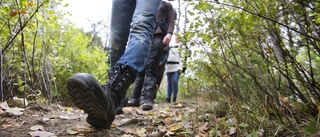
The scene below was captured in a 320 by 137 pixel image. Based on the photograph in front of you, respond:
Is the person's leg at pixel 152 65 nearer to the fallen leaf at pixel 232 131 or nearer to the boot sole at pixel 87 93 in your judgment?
the fallen leaf at pixel 232 131

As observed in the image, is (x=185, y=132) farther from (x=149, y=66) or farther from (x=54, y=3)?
(x=149, y=66)

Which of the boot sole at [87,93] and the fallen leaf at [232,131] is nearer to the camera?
the boot sole at [87,93]

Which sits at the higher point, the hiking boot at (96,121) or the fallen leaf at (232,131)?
the hiking boot at (96,121)

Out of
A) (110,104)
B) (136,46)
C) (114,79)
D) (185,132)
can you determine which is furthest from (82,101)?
(185,132)

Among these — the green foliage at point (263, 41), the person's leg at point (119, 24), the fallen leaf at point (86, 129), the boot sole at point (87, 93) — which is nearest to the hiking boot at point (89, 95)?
the boot sole at point (87, 93)

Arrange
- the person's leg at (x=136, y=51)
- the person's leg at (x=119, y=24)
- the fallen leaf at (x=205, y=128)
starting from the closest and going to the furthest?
the person's leg at (x=136, y=51) → the fallen leaf at (x=205, y=128) → the person's leg at (x=119, y=24)

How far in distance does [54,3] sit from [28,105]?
862 millimetres

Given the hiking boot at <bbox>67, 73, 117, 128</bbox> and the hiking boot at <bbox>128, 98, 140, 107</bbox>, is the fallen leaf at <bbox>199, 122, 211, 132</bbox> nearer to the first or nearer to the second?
the hiking boot at <bbox>67, 73, 117, 128</bbox>

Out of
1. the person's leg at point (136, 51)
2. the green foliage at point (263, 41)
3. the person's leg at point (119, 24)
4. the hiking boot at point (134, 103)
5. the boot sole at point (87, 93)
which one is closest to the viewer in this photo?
the boot sole at point (87, 93)

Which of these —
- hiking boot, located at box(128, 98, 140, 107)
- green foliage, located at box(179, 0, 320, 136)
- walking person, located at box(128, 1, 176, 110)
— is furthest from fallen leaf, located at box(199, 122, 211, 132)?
hiking boot, located at box(128, 98, 140, 107)

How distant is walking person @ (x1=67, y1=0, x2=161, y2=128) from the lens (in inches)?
43.4

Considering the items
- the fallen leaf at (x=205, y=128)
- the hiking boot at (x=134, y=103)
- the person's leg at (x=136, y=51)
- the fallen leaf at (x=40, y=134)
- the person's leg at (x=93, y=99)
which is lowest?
the hiking boot at (x=134, y=103)

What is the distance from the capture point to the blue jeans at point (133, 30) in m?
1.43

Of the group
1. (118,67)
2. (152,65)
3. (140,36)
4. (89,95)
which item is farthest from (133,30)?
(152,65)
